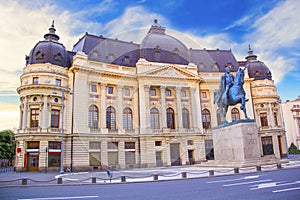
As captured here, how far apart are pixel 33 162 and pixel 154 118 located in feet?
71.9

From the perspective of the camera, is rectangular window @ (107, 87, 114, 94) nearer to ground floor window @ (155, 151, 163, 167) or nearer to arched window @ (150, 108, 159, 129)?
arched window @ (150, 108, 159, 129)

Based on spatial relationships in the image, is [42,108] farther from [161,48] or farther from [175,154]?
[161,48]

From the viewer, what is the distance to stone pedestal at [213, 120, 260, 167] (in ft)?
83.3

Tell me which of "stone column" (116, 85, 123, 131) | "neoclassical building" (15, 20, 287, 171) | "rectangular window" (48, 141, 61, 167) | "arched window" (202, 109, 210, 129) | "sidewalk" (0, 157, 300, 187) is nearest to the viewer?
"sidewalk" (0, 157, 300, 187)

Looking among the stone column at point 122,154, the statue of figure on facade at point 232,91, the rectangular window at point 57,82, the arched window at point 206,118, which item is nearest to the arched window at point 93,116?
the stone column at point 122,154

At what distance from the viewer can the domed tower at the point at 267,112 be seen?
59.5m

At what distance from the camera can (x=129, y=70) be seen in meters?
50.3

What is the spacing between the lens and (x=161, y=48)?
52.7 meters

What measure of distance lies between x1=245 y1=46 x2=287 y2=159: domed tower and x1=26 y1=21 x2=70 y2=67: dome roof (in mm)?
41587

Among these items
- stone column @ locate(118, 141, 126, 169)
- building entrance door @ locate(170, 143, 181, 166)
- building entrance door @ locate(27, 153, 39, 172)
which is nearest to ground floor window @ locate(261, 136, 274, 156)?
building entrance door @ locate(170, 143, 181, 166)

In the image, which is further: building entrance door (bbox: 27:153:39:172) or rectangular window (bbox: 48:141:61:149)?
rectangular window (bbox: 48:141:61:149)

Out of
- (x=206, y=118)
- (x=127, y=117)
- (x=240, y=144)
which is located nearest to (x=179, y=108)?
(x=206, y=118)

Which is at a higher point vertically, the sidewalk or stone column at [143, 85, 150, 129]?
stone column at [143, 85, 150, 129]

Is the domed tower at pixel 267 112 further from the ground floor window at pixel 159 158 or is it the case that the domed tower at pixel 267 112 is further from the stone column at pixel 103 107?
the stone column at pixel 103 107
